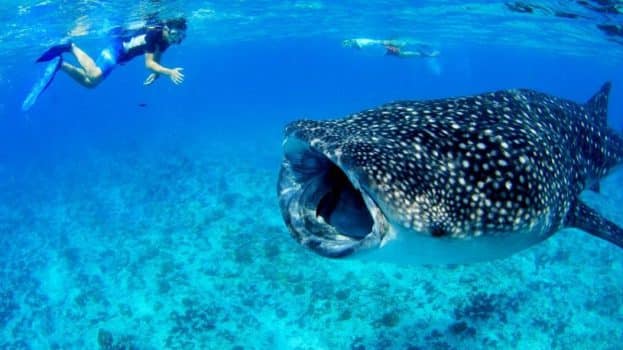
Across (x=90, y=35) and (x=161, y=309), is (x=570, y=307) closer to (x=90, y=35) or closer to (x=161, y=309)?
(x=161, y=309)

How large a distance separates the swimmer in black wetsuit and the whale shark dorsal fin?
10933mm

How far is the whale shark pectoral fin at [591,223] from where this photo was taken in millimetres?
4742

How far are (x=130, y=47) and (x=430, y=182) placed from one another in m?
15.0

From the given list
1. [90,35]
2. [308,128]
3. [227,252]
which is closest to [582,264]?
[227,252]

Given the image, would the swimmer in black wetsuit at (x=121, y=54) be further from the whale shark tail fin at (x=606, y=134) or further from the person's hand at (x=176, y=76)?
the whale shark tail fin at (x=606, y=134)

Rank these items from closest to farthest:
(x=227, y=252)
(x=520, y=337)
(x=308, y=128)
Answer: (x=308, y=128)
(x=520, y=337)
(x=227, y=252)

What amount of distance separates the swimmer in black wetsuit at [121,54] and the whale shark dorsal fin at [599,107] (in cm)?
1093

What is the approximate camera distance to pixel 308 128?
12.3ft

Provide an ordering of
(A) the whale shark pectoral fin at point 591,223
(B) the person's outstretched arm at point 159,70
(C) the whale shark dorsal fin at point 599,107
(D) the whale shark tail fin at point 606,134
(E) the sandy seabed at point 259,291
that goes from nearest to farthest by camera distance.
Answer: (A) the whale shark pectoral fin at point 591,223, (D) the whale shark tail fin at point 606,134, (C) the whale shark dorsal fin at point 599,107, (E) the sandy seabed at point 259,291, (B) the person's outstretched arm at point 159,70

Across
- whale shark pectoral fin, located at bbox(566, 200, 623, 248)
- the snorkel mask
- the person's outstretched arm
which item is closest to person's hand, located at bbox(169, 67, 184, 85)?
the person's outstretched arm

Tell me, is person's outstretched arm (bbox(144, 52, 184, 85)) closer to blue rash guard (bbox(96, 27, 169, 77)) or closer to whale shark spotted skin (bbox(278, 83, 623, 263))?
blue rash guard (bbox(96, 27, 169, 77))

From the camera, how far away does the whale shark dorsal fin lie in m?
6.50

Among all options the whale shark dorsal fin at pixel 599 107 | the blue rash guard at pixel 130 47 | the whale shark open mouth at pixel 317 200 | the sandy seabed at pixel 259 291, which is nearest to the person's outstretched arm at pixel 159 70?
the blue rash guard at pixel 130 47

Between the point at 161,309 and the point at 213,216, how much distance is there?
5.69 m
